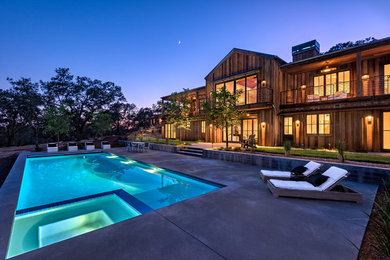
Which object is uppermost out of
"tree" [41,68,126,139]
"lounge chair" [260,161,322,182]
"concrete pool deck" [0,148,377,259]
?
"tree" [41,68,126,139]

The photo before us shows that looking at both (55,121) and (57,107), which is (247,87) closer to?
(55,121)

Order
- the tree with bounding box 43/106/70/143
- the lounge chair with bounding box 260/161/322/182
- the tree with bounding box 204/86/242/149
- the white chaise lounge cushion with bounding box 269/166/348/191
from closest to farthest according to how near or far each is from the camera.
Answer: the white chaise lounge cushion with bounding box 269/166/348/191 < the lounge chair with bounding box 260/161/322/182 < the tree with bounding box 204/86/242/149 < the tree with bounding box 43/106/70/143

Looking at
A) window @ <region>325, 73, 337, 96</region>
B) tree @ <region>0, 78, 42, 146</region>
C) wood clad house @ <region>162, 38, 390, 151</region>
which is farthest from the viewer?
tree @ <region>0, 78, 42, 146</region>

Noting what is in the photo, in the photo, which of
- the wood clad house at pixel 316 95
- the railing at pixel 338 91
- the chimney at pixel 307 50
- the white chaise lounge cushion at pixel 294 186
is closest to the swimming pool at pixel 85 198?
the white chaise lounge cushion at pixel 294 186

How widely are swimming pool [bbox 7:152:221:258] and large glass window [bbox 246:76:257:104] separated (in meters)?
8.87

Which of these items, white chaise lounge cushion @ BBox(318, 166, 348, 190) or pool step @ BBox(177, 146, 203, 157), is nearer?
white chaise lounge cushion @ BBox(318, 166, 348, 190)

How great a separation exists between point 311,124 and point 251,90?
453 cm

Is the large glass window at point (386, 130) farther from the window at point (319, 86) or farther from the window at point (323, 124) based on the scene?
the window at point (319, 86)

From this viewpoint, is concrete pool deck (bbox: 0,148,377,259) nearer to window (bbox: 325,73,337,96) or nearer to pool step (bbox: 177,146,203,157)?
pool step (bbox: 177,146,203,157)

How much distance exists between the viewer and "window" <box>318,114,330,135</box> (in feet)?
33.6

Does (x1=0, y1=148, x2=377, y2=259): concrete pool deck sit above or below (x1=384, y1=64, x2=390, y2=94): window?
below

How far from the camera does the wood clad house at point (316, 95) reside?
348 inches

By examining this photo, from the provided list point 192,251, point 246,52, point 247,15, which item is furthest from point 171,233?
point 247,15

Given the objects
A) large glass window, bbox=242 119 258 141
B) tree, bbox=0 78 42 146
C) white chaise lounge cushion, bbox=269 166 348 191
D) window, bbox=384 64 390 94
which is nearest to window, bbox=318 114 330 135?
window, bbox=384 64 390 94
